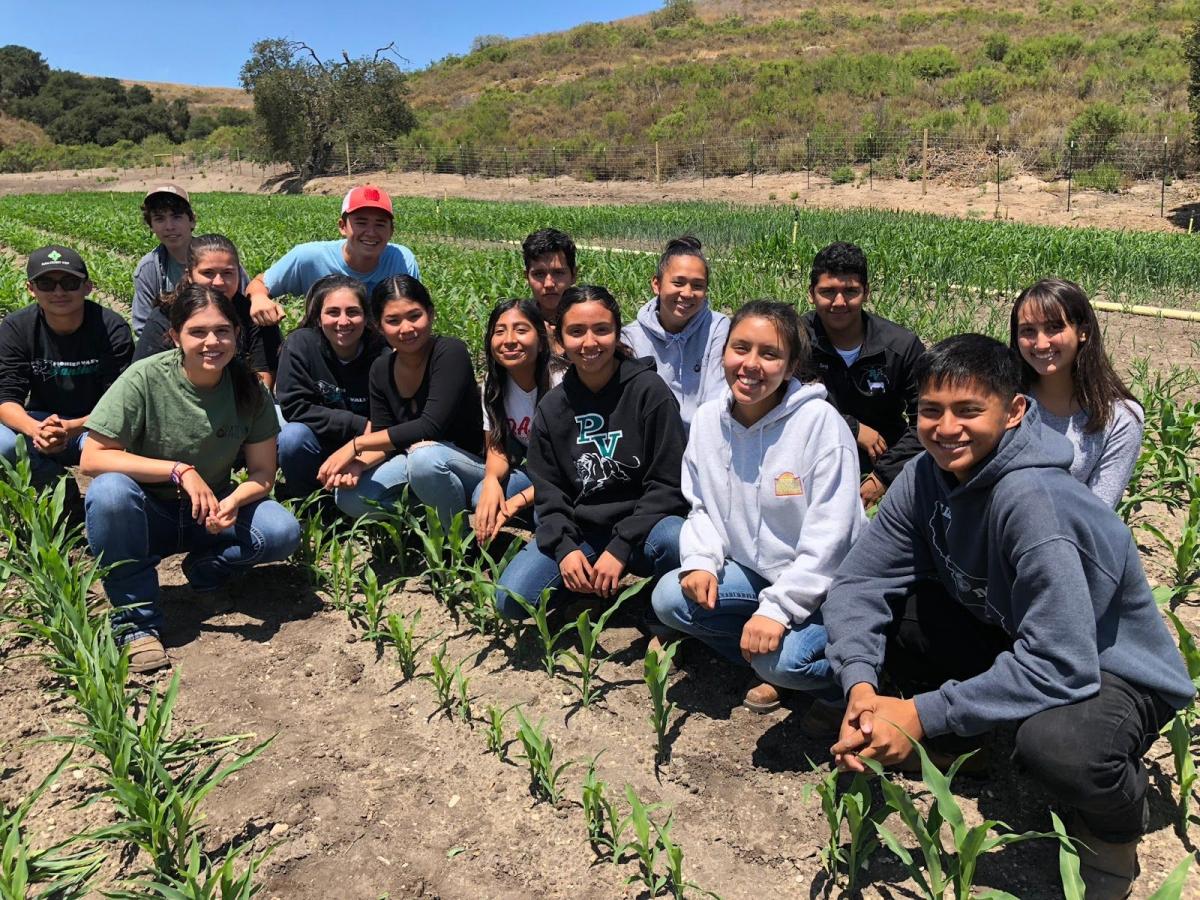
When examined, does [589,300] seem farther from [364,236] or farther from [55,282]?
[55,282]

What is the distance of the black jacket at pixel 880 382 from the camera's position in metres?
3.58

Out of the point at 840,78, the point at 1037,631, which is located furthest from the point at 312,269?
the point at 840,78

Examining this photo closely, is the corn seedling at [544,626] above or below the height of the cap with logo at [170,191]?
below

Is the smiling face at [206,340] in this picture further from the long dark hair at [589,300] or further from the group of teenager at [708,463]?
the long dark hair at [589,300]

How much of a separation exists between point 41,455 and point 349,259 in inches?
69.3

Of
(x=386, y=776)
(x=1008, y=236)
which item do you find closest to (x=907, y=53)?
(x=1008, y=236)

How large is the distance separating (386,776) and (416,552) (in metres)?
1.45

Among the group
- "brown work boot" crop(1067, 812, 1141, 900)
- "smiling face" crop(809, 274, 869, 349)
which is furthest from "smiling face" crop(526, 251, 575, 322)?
"brown work boot" crop(1067, 812, 1141, 900)

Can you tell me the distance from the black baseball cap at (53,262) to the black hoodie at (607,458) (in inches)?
89.7

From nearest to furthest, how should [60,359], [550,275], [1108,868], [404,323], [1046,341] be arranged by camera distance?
Result: [1108,868]
[1046,341]
[404,323]
[550,275]
[60,359]

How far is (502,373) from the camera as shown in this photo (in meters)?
3.53

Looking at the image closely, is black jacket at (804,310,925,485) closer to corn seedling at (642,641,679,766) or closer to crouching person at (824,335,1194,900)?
crouching person at (824,335,1194,900)

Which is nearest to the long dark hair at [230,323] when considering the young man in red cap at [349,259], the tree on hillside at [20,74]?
the young man in red cap at [349,259]

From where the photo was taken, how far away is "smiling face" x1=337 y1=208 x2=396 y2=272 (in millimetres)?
4316
